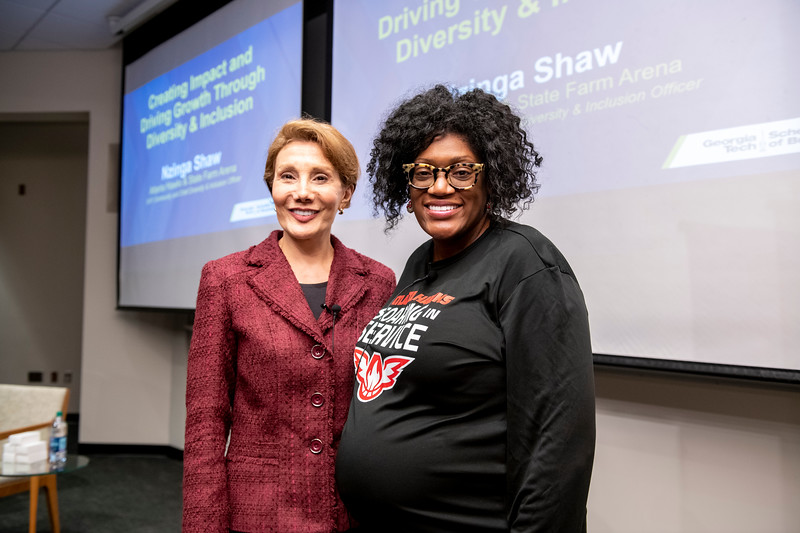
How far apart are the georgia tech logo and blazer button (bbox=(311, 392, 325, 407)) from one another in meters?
0.11

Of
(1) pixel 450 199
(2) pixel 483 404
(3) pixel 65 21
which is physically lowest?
(2) pixel 483 404

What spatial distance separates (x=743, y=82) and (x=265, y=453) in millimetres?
1547

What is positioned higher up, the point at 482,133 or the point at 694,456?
the point at 482,133

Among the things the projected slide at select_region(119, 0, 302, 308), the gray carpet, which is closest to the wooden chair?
the gray carpet

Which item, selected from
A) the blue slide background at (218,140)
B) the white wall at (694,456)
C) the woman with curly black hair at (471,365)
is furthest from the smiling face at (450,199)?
the blue slide background at (218,140)

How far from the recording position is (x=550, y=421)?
0.95 metres

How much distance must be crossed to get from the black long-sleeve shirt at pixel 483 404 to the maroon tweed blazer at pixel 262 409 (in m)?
0.14

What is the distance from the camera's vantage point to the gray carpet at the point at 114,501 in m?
3.39

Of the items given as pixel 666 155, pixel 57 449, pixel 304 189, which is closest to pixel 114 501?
pixel 57 449

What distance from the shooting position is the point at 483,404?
1032 millimetres

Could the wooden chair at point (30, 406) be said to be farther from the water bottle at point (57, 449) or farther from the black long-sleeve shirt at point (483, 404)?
the black long-sleeve shirt at point (483, 404)

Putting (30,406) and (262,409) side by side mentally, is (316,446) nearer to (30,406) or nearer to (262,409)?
(262,409)

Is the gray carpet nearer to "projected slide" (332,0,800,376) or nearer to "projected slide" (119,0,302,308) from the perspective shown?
"projected slide" (119,0,302,308)

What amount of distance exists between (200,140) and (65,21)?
1768 millimetres
